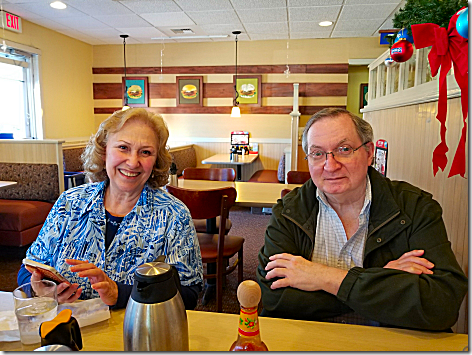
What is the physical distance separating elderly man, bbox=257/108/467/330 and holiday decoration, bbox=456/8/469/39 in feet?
1.32

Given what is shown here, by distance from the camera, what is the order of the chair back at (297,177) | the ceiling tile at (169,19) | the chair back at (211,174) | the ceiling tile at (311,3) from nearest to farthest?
the chair back at (297,177) → the chair back at (211,174) → the ceiling tile at (311,3) → the ceiling tile at (169,19)

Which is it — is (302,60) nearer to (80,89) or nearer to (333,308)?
(80,89)

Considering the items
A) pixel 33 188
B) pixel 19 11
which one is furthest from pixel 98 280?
pixel 19 11

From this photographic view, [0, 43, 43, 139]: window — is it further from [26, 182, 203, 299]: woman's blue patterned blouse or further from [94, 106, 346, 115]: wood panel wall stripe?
[26, 182, 203, 299]: woman's blue patterned blouse

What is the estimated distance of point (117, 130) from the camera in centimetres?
138

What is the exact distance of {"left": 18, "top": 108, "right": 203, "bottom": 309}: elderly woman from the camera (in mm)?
1257

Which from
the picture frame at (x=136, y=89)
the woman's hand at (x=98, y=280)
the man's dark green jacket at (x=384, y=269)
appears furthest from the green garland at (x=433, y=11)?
the picture frame at (x=136, y=89)

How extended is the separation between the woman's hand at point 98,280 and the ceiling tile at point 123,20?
16.6 ft

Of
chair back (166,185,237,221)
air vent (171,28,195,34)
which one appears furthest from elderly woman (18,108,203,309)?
air vent (171,28,195,34)

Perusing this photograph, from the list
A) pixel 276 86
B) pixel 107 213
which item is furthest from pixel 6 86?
pixel 107 213

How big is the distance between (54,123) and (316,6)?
15.3 feet

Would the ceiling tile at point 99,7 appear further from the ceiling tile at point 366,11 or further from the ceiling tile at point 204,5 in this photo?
the ceiling tile at point 366,11

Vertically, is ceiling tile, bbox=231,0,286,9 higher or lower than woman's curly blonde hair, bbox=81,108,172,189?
higher

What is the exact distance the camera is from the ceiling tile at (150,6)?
4.64 meters
